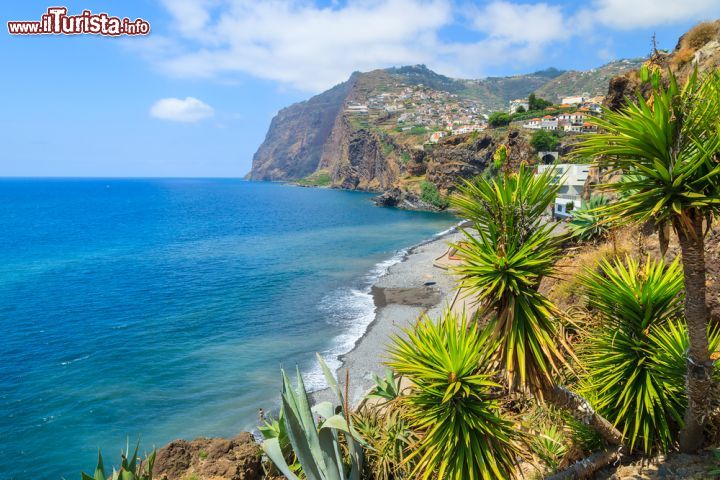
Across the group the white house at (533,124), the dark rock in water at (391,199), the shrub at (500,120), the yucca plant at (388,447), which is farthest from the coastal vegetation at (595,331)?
the shrub at (500,120)

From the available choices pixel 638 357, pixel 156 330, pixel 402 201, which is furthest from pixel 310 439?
pixel 402 201

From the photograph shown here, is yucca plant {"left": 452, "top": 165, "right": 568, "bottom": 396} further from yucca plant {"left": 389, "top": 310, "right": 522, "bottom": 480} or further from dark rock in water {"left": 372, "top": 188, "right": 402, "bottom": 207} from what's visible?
dark rock in water {"left": 372, "top": 188, "right": 402, "bottom": 207}

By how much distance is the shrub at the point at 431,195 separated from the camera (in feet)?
334

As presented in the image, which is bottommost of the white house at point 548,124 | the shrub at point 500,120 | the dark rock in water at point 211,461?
the dark rock in water at point 211,461

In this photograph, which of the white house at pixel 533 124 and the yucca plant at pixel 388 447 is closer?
the yucca plant at pixel 388 447

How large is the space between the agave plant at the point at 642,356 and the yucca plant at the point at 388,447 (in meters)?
3.35

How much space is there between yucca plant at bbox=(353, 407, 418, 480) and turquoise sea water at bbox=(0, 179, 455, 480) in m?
10.6

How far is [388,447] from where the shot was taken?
27.2ft

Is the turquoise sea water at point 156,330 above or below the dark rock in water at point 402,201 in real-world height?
below

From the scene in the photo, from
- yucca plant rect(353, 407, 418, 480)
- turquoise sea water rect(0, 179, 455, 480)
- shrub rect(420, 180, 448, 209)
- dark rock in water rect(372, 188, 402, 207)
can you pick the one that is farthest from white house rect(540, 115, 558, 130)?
yucca plant rect(353, 407, 418, 480)

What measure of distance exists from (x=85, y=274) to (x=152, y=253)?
1176cm

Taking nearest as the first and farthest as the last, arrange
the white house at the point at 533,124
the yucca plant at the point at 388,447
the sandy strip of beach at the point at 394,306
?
the yucca plant at the point at 388,447
the sandy strip of beach at the point at 394,306
the white house at the point at 533,124

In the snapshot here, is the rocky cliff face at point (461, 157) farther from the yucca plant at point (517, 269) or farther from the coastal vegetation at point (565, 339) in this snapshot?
the yucca plant at point (517, 269)

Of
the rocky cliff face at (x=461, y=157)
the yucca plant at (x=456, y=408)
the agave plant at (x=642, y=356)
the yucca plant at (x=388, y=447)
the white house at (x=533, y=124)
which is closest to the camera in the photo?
the yucca plant at (x=456, y=408)
